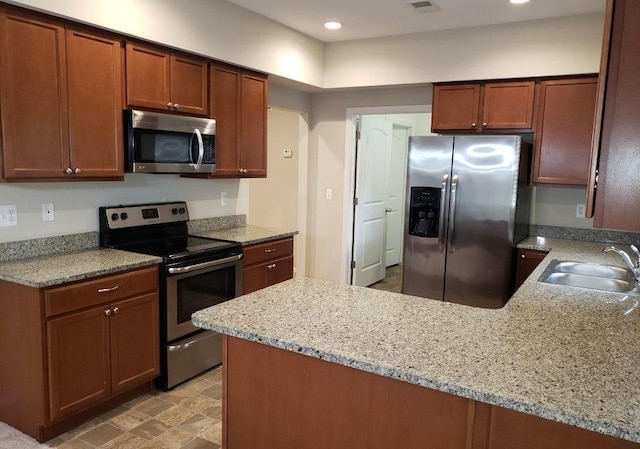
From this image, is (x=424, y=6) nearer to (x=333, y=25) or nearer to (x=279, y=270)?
(x=333, y=25)

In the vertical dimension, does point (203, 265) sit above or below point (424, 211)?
below

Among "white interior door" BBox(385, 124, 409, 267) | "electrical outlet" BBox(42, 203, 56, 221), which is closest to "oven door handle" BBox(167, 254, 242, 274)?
"electrical outlet" BBox(42, 203, 56, 221)

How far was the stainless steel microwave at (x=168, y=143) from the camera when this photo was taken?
3072 millimetres

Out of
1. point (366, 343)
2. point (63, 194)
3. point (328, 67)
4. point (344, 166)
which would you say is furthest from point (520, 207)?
point (63, 194)

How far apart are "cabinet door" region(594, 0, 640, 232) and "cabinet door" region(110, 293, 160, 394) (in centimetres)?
246

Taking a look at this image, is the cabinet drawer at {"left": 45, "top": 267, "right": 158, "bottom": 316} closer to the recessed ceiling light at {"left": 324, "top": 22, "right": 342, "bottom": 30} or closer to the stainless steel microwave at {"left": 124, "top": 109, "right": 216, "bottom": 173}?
the stainless steel microwave at {"left": 124, "top": 109, "right": 216, "bottom": 173}

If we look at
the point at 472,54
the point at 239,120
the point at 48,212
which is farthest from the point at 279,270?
the point at 472,54

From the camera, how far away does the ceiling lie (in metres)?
3.51

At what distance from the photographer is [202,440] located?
2623mm

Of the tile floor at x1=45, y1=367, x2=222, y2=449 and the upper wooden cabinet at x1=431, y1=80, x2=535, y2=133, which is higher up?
the upper wooden cabinet at x1=431, y1=80, x2=535, y2=133

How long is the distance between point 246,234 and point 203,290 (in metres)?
0.77

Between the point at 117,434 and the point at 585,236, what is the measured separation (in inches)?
148

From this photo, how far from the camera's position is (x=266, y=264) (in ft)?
12.9

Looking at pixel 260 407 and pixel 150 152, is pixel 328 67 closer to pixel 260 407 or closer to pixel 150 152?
pixel 150 152
